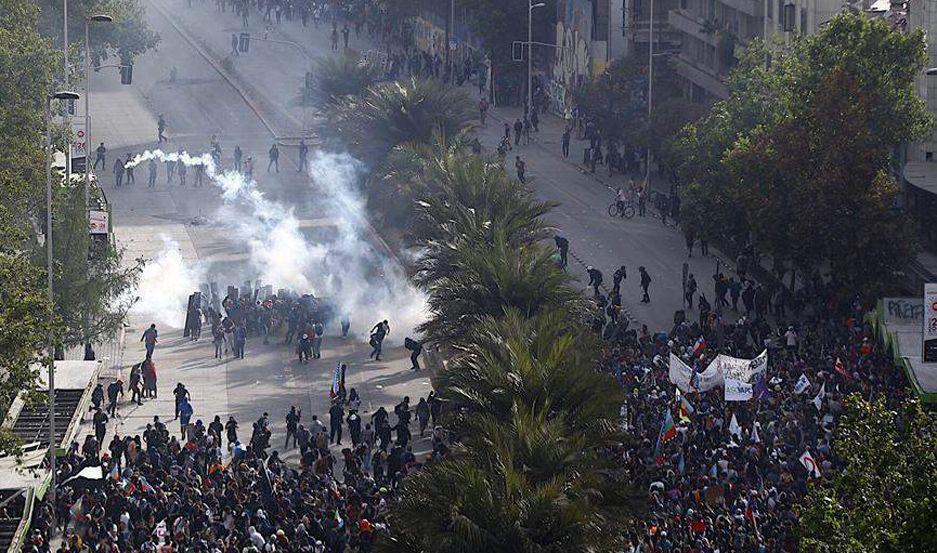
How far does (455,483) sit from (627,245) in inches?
1441

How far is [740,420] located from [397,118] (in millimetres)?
29546

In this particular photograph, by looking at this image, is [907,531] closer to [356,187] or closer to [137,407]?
[137,407]

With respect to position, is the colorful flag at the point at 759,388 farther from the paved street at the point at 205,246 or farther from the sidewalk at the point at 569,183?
the sidewalk at the point at 569,183

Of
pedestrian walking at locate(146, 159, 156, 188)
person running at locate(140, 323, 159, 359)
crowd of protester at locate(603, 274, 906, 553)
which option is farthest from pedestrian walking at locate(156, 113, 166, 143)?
crowd of protester at locate(603, 274, 906, 553)

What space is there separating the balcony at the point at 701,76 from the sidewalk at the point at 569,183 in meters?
5.33

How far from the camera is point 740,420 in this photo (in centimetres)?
4075

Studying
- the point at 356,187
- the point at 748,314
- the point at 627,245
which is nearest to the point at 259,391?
the point at 748,314

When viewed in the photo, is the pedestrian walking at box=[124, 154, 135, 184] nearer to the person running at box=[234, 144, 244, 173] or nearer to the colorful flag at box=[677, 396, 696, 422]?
the person running at box=[234, 144, 244, 173]

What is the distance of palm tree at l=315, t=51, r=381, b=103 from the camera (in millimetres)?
81500

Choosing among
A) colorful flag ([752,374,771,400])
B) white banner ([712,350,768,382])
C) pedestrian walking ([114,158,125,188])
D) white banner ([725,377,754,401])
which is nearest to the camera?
white banner ([725,377,754,401])

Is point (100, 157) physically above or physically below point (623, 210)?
above

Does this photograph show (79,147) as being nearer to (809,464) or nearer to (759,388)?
(759,388)

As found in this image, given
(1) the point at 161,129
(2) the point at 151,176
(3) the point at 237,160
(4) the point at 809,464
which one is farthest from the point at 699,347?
(1) the point at 161,129

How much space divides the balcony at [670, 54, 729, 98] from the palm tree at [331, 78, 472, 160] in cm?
1549
